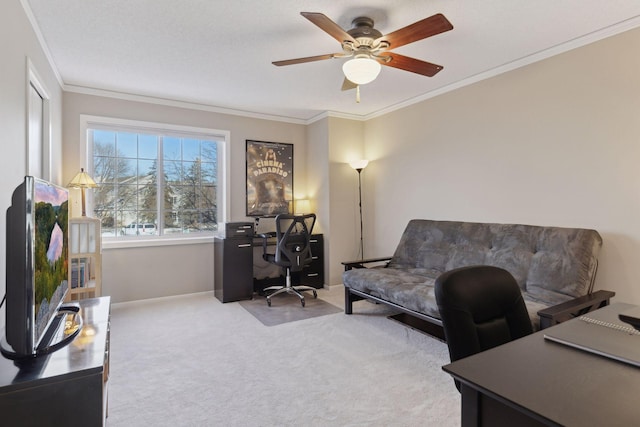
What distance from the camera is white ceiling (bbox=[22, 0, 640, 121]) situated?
2287 mm

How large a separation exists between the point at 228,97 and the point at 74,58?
1.54 m

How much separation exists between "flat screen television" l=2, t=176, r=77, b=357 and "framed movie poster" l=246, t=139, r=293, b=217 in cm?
348

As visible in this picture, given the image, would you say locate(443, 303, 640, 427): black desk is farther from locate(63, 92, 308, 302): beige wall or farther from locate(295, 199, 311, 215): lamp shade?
locate(295, 199, 311, 215): lamp shade

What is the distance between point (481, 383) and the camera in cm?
92

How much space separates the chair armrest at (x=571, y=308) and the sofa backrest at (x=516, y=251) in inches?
4.3

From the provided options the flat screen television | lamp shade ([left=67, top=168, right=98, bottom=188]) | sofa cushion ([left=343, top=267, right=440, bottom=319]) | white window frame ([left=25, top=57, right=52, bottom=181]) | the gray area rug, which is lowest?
the gray area rug

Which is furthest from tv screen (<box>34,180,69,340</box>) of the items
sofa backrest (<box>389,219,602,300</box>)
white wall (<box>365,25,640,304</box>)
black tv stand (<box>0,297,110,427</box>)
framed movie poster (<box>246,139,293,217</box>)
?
white wall (<box>365,25,640,304</box>)

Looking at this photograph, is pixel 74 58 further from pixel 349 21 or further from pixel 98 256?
pixel 349 21

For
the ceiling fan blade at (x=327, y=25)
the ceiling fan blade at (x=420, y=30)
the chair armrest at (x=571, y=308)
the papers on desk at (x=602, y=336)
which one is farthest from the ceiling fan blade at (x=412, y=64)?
the papers on desk at (x=602, y=336)

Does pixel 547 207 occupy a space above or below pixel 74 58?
below

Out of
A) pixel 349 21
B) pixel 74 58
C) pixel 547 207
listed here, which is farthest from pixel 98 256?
pixel 547 207

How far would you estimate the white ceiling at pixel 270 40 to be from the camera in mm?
2287

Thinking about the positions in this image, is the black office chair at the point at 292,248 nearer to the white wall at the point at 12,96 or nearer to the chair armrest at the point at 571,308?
the white wall at the point at 12,96

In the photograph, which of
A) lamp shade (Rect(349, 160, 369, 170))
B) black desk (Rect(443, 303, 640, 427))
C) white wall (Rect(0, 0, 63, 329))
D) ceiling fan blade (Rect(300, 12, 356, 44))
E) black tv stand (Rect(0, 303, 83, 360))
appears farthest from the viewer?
lamp shade (Rect(349, 160, 369, 170))
